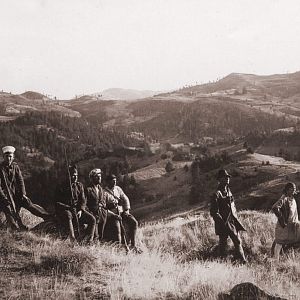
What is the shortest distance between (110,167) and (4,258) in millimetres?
87372

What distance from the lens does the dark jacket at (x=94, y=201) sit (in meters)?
9.21

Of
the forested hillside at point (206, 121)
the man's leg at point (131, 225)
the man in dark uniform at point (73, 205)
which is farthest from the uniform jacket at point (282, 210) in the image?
the forested hillside at point (206, 121)

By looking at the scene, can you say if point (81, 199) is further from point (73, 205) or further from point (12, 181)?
point (12, 181)

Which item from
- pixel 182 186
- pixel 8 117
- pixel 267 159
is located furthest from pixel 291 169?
pixel 8 117

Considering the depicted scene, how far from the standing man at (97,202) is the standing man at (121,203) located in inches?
8.5

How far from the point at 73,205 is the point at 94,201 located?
1.61ft

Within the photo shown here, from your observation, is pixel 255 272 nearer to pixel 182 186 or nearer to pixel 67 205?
pixel 67 205

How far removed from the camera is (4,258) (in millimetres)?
7262

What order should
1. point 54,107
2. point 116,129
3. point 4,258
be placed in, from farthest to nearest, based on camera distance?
point 54,107 < point 116,129 < point 4,258

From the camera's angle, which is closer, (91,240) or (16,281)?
(16,281)

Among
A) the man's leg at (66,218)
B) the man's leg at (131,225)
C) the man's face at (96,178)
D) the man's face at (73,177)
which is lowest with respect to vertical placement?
the man's leg at (131,225)

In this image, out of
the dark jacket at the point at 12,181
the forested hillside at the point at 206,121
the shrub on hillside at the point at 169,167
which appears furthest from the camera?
the forested hillside at the point at 206,121

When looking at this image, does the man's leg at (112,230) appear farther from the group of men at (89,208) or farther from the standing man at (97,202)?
the standing man at (97,202)

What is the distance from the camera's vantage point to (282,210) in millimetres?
9594
